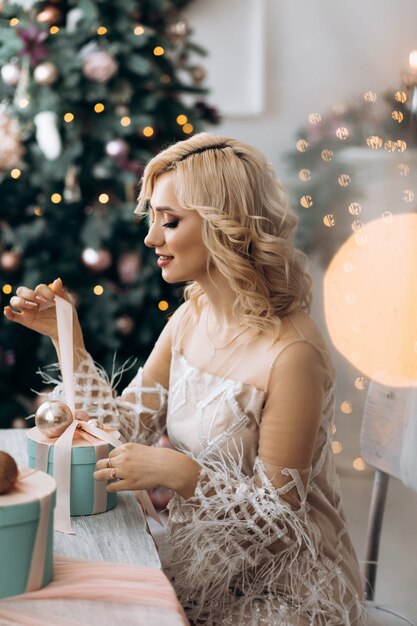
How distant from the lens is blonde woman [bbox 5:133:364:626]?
1267mm

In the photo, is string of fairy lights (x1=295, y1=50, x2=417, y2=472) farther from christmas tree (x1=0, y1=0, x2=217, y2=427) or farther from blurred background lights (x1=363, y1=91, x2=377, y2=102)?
christmas tree (x1=0, y1=0, x2=217, y2=427)

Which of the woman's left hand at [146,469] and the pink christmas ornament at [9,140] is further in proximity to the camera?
the pink christmas ornament at [9,140]

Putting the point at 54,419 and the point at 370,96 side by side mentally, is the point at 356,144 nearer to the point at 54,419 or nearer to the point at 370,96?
the point at 370,96

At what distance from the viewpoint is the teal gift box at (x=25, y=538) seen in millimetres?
874

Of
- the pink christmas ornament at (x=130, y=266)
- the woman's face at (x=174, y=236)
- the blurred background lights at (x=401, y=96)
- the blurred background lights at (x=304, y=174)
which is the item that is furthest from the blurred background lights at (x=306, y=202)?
the woman's face at (x=174, y=236)

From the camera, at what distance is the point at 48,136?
8.85 ft

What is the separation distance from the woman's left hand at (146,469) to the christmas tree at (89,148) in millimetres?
1395

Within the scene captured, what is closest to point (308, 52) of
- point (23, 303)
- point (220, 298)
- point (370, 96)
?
point (370, 96)

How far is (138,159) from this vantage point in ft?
8.84

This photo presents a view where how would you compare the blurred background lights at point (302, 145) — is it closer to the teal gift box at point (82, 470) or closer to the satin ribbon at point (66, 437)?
the satin ribbon at point (66, 437)

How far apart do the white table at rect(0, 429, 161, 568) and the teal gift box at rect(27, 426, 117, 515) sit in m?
0.02

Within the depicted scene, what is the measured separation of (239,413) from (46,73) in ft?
5.58

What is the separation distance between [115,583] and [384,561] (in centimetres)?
207

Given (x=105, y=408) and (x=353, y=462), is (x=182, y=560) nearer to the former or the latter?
Result: (x=105, y=408)
